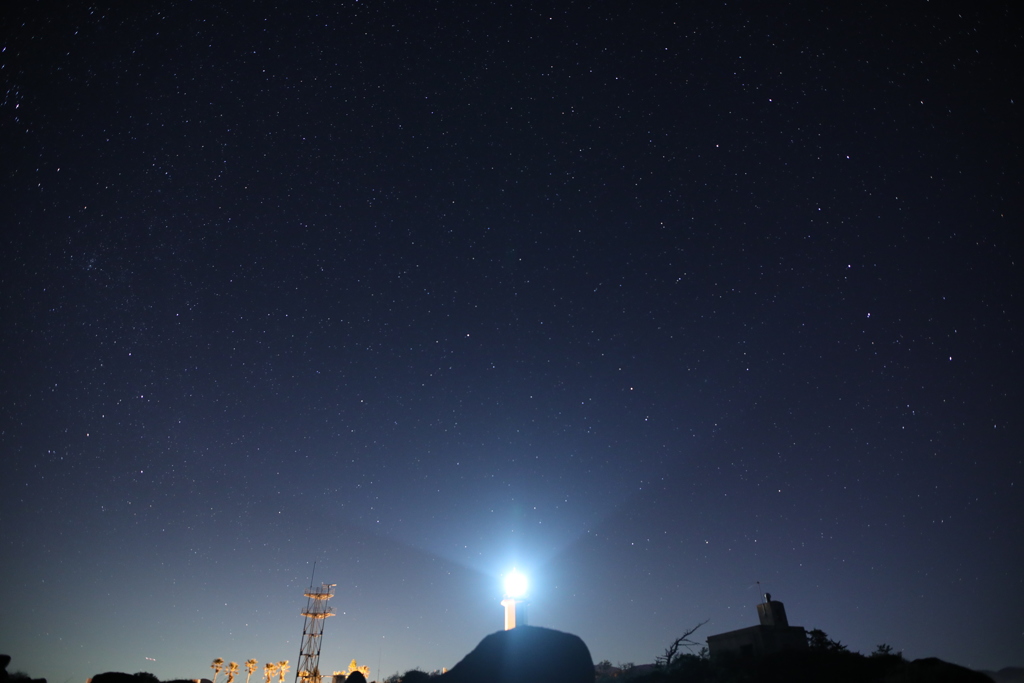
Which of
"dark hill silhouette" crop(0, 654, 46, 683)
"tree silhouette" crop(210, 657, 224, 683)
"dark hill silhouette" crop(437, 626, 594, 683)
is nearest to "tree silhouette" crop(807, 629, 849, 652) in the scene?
"dark hill silhouette" crop(437, 626, 594, 683)

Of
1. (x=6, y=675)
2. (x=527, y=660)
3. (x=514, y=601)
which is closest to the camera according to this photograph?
(x=6, y=675)

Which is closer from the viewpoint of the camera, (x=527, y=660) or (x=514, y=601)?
(x=527, y=660)

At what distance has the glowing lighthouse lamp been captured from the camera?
47844 mm

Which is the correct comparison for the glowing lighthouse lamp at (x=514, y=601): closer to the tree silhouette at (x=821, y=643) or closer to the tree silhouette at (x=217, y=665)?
the tree silhouette at (x=821, y=643)

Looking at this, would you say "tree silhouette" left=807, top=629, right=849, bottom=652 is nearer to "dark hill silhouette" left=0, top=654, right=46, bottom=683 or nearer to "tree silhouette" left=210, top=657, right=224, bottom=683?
"dark hill silhouette" left=0, top=654, right=46, bottom=683

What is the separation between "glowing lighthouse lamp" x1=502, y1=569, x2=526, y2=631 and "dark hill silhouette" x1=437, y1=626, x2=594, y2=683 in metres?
24.6

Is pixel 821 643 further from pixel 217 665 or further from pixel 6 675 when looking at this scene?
pixel 217 665

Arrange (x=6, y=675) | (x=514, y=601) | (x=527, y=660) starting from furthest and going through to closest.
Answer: (x=514, y=601) < (x=527, y=660) < (x=6, y=675)

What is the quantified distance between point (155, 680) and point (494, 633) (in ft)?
56.6

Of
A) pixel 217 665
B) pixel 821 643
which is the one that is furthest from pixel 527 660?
pixel 217 665

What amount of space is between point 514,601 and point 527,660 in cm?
2825

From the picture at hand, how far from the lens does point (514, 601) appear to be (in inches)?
1967

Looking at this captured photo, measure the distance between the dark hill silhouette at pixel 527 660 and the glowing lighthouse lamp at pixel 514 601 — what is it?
2456 centimetres

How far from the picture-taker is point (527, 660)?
23578mm
